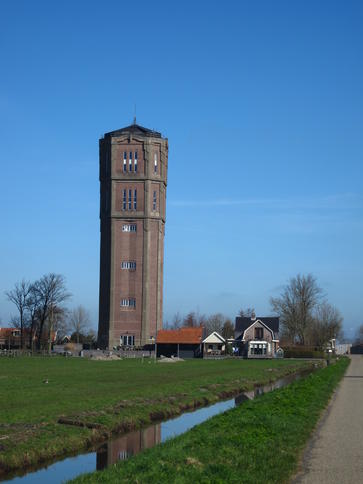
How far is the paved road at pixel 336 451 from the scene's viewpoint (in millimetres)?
13281

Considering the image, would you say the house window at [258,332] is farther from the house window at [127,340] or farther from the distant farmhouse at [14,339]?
the distant farmhouse at [14,339]

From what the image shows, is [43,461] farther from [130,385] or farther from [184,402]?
[130,385]

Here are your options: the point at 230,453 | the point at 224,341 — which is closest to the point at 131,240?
the point at 224,341

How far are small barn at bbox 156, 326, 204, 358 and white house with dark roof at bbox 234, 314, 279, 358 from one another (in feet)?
32.0

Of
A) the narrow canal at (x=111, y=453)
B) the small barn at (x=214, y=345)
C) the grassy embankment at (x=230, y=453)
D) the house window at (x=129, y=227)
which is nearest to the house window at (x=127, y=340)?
the small barn at (x=214, y=345)

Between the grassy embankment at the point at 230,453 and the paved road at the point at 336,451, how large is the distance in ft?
1.10

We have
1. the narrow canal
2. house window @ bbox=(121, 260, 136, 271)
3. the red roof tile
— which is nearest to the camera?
the narrow canal

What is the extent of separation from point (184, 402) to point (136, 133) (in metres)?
84.3

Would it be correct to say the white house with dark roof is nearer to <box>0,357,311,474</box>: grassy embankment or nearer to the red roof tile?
the red roof tile

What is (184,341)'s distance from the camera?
10256 centimetres

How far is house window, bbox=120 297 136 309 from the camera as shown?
105119 mm

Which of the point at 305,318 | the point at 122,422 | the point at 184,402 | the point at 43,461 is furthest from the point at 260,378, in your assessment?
the point at 305,318

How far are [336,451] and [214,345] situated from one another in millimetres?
91841

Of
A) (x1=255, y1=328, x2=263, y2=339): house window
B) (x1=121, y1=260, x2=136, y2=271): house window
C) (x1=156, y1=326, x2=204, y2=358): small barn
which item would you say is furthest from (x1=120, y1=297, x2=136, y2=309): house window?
(x1=255, y1=328, x2=263, y2=339): house window
